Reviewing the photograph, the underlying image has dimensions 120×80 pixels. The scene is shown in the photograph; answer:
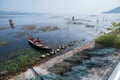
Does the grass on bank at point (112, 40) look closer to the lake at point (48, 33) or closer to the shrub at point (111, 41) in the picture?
A: the shrub at point (111, 41)

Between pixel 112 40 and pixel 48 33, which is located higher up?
pixel 112 40

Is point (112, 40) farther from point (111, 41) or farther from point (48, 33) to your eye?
point (48, 33)

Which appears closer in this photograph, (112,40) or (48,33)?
(112,40)

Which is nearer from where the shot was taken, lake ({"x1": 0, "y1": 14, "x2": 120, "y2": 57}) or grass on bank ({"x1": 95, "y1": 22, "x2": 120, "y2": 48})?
grass on bank ({"x1": 95, "y1": 22, "x2": 120, "y2": 48})

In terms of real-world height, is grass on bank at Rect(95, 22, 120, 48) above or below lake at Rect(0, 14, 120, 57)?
above

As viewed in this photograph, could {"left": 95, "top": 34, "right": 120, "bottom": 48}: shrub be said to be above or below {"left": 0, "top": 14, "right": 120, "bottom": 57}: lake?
above

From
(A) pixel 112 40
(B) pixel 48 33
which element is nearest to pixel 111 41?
(A) pixel 112 40

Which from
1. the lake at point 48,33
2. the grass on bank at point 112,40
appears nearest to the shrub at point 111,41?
the grass on bank at point 112,40

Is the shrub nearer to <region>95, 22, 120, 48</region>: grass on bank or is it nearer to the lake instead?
<region>95, 22, 120, 48</region>: grass on bank

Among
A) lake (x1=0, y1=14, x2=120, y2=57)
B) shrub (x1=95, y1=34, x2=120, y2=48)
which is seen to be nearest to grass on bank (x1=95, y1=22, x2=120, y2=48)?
shrub (x1=95, y1=34, x2=120, y2=48)

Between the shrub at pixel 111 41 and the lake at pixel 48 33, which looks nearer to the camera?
the shrub at pixel 111 41

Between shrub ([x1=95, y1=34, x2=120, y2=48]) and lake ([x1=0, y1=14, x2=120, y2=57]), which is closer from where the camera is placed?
shrub ([x1=95, y1=34, x2=120, y2=48])
